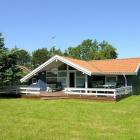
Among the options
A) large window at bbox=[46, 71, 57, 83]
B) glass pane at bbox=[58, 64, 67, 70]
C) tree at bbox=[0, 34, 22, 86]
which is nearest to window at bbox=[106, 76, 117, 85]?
glass pane at bbox=[58, 64, 67, 70]

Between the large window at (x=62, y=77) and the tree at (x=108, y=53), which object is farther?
the tree at (x=108, y=53)

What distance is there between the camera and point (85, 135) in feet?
40.6

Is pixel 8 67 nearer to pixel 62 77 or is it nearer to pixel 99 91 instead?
pixel 62 77

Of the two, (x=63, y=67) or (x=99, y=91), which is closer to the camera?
(x=99, y=91)

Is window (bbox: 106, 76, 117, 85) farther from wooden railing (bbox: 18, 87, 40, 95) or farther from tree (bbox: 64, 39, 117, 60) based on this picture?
tree (bbox: 64, 39, 117, 60)

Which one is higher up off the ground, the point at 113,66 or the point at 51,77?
the point at 113,66

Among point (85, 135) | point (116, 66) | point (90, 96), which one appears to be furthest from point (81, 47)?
point (85, 135)

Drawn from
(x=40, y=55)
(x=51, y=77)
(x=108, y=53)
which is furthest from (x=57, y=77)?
(x=40, y=55)

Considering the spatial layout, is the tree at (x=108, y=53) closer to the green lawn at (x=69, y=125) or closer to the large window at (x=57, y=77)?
the large window at (x=57, y=77)

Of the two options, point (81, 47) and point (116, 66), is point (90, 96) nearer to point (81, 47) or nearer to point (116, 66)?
point (116, 66)

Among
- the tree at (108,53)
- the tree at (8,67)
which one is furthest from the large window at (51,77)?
the tree at (108,53)

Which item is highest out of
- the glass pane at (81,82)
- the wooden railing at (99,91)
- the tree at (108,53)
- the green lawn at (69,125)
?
the tree at (108,53)

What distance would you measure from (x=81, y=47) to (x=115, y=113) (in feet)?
267

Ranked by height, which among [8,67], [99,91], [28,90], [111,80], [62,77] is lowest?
[99,91]
